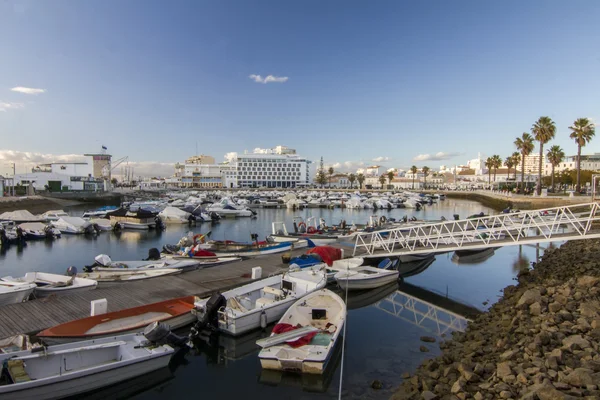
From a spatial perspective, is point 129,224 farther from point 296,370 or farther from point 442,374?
point 442,374

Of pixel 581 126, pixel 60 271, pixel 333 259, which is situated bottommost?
pixel 60 271

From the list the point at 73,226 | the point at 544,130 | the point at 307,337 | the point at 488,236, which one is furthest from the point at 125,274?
the point at 544,130

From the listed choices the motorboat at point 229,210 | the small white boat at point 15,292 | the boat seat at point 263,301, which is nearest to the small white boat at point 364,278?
the boat seat at point 263,301

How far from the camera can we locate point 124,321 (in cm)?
1147

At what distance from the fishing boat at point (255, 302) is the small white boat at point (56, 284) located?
18.5 feet

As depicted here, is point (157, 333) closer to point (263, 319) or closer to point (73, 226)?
point (263, 319)

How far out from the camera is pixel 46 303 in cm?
1319

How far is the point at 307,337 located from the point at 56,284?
11.2 metres

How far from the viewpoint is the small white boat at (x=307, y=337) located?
9906mm

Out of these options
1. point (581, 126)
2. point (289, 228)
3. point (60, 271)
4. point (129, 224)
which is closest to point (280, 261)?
point (60, 271)

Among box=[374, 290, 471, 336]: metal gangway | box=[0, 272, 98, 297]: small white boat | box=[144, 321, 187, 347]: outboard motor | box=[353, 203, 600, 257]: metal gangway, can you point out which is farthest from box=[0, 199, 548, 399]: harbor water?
box=[0, 272, 98, 297]: small white boat

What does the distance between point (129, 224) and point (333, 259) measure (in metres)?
32.4

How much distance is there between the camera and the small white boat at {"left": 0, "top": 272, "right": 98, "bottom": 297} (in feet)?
47.0

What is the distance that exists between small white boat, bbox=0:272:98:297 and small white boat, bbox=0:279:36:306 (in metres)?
0.45
